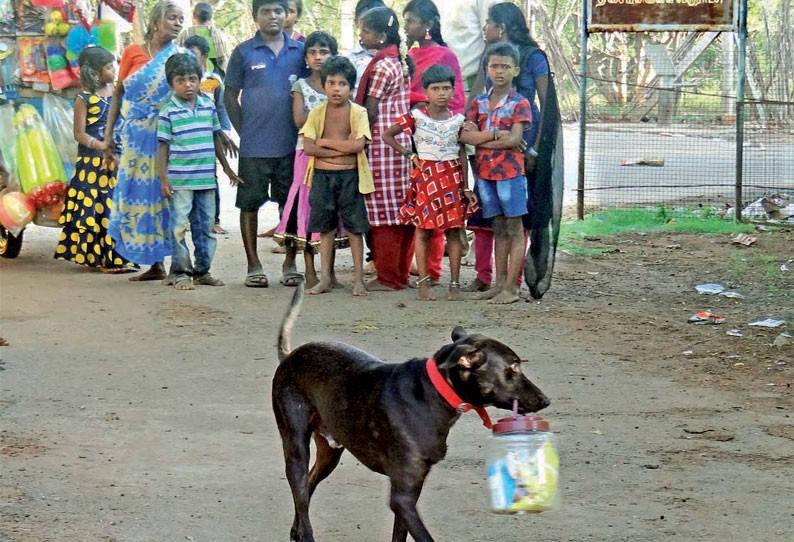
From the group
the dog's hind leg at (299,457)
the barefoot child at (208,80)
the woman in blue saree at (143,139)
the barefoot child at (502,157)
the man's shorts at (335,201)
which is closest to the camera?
the dog's hind leg at (299,457)

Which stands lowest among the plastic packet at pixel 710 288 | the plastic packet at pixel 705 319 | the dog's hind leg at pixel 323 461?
the plastic packet at pixel 710 288

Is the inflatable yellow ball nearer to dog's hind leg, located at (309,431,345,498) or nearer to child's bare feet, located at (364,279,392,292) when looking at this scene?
child's bare feet, located at (364,279,392,292)

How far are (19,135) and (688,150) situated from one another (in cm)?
1220

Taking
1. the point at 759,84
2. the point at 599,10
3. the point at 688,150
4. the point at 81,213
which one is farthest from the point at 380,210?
the point at 759,84

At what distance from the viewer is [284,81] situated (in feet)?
27.9

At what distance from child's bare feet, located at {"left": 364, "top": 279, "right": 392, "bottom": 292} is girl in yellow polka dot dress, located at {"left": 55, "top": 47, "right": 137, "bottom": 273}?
2.14 meters

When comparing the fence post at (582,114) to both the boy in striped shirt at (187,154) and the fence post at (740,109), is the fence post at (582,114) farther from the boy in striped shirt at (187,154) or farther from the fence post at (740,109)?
the boy in striped shirt at (187,154)

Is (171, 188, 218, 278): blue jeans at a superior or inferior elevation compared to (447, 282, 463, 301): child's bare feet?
superior

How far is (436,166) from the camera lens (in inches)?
313

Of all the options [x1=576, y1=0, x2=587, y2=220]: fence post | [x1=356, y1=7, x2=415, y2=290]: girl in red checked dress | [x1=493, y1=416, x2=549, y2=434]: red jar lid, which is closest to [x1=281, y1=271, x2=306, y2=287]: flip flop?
[x1=356, y1=7, x2=415, y2=290]: girl in red checked dress

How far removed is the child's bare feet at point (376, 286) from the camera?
8.46 m

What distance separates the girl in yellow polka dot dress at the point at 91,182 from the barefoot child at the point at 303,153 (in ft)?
5.10

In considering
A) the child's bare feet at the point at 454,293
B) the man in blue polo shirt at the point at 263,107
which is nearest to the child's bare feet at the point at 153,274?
the man in blue polo shirt at the point at 263,107

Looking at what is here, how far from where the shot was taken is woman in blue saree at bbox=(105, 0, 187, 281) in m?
8.44
